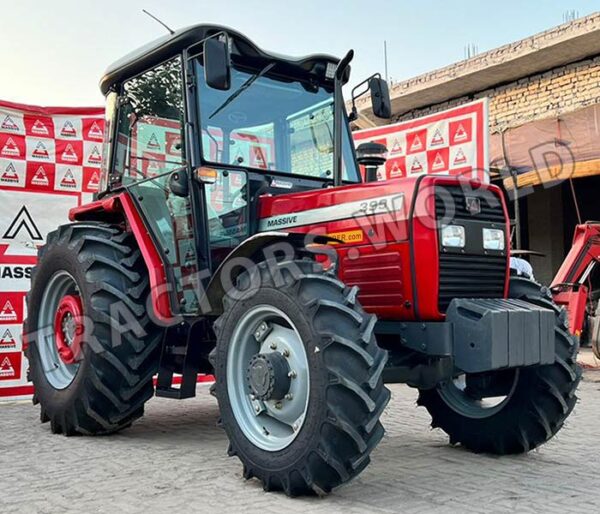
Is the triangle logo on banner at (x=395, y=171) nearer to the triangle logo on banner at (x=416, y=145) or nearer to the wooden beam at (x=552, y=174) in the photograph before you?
the triangle logo on banner at (x=416, y=145)

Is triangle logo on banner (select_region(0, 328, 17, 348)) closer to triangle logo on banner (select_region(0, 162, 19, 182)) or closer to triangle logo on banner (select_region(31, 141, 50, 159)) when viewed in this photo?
triangle logo on banner (select_region(0, 162, 19, 182))

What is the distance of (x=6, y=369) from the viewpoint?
747 cm

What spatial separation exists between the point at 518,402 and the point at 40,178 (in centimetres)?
542

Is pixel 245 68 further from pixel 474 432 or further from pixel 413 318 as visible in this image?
pixel 474 432

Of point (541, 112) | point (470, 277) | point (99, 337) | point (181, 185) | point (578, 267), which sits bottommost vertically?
point (99, 337)

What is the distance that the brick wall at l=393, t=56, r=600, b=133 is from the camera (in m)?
13.1

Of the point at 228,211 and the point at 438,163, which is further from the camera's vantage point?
the point at 438,163

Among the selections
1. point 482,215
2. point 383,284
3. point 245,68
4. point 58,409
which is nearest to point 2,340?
point 58,409

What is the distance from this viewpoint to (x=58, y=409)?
548 cm

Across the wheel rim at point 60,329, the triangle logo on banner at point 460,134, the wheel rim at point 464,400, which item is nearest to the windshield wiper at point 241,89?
the wheel rim at point 60,329

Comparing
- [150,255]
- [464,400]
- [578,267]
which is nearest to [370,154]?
[150,255]

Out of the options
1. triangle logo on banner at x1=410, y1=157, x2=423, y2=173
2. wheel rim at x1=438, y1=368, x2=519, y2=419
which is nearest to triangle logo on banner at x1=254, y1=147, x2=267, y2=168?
wheel rim at x1=438, y1=368, x2=519, y2=419

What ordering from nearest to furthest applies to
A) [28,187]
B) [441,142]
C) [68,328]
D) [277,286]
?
[277,286], [68,328], [28,187], [441,142]

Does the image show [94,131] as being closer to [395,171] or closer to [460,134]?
[395,171]
